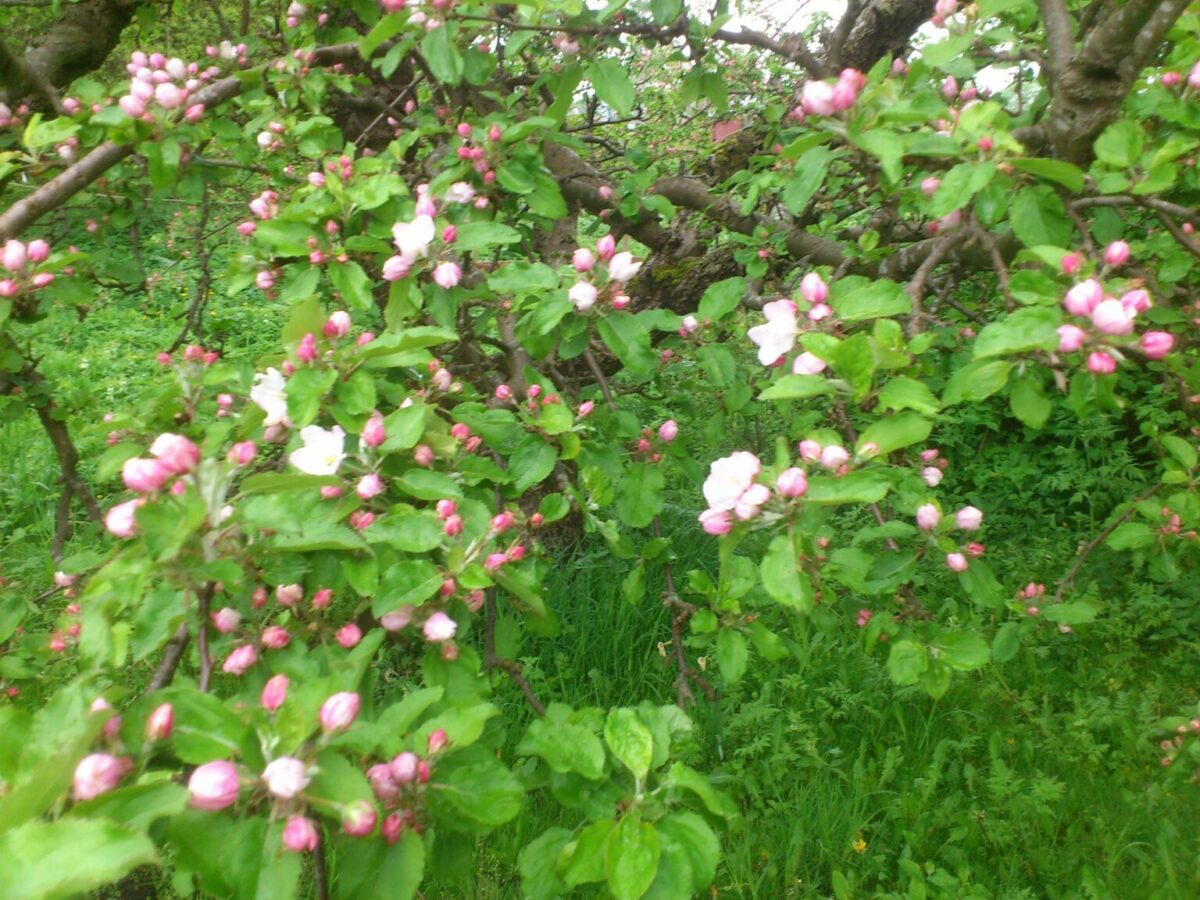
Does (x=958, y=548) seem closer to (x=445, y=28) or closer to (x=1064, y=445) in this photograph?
(x=445, y=28)

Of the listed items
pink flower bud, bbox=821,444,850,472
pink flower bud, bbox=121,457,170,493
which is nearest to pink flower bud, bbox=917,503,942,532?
pink flower bud, bbox=821,444,850,472

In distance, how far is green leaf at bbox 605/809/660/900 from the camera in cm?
82

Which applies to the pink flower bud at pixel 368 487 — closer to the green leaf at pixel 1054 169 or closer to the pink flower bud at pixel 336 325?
the pink flower bud at pixel 336 325

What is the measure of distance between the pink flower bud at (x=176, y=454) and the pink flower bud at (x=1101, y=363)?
3.00 ft

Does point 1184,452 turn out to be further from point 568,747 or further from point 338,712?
point 338,712

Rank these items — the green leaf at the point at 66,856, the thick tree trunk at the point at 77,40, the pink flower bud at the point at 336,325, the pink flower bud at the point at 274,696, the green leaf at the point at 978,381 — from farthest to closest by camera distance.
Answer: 1. the thick tree trunk at the point at 77,40
2. the pink flower bud at the point at 336,325
3. the green leaf at the point at 978,381
4. the pink flower bud at the point at 274,696
5. the green leaf at the point at 66,856

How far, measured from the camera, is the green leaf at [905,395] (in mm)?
919

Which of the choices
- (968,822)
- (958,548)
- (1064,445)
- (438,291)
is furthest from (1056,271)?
(1064,445)

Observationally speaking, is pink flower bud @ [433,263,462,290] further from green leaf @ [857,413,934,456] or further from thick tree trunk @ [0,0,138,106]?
thick tree trunk @ [0,0,138,106]

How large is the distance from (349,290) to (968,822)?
183 centimetres

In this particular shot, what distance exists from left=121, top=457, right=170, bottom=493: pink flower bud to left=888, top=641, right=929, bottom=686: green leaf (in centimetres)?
96

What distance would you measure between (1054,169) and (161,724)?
1.10 m

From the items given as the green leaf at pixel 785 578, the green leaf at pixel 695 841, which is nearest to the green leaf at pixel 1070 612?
the green leaf at pixel 785 578

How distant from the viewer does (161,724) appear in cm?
71
